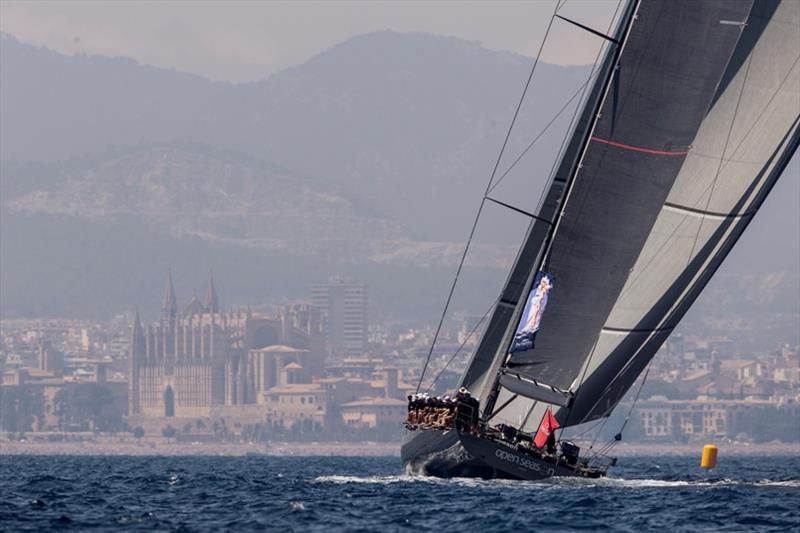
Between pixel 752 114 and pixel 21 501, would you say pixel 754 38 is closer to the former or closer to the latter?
pixel 752 114

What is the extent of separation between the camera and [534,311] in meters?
39.8

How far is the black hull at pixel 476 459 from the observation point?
1571 inches

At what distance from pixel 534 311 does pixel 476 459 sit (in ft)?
11.0

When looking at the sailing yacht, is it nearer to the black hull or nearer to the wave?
the black hull

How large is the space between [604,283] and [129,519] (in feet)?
37.2

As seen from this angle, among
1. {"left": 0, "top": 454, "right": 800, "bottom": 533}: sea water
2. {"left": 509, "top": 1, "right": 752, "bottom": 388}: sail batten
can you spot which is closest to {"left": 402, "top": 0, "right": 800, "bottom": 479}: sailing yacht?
{"left": 509, "top": 1, "right": 752, "bottom": 388}: sail batten

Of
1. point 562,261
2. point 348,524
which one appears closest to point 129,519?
point 348,524

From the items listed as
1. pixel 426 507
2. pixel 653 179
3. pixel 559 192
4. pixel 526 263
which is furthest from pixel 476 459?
pixel 653 179

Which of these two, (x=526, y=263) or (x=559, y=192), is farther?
(x=526, y=263)

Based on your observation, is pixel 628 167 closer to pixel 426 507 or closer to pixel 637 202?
pixel 637 202

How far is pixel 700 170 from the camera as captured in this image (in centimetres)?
3919

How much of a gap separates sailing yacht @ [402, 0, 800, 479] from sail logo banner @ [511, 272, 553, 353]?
0.12ft

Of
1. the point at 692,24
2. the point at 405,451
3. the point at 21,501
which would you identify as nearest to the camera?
the point at 692,24

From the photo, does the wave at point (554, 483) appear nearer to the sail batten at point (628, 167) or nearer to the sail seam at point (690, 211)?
the sail batten at point (628, 167)
